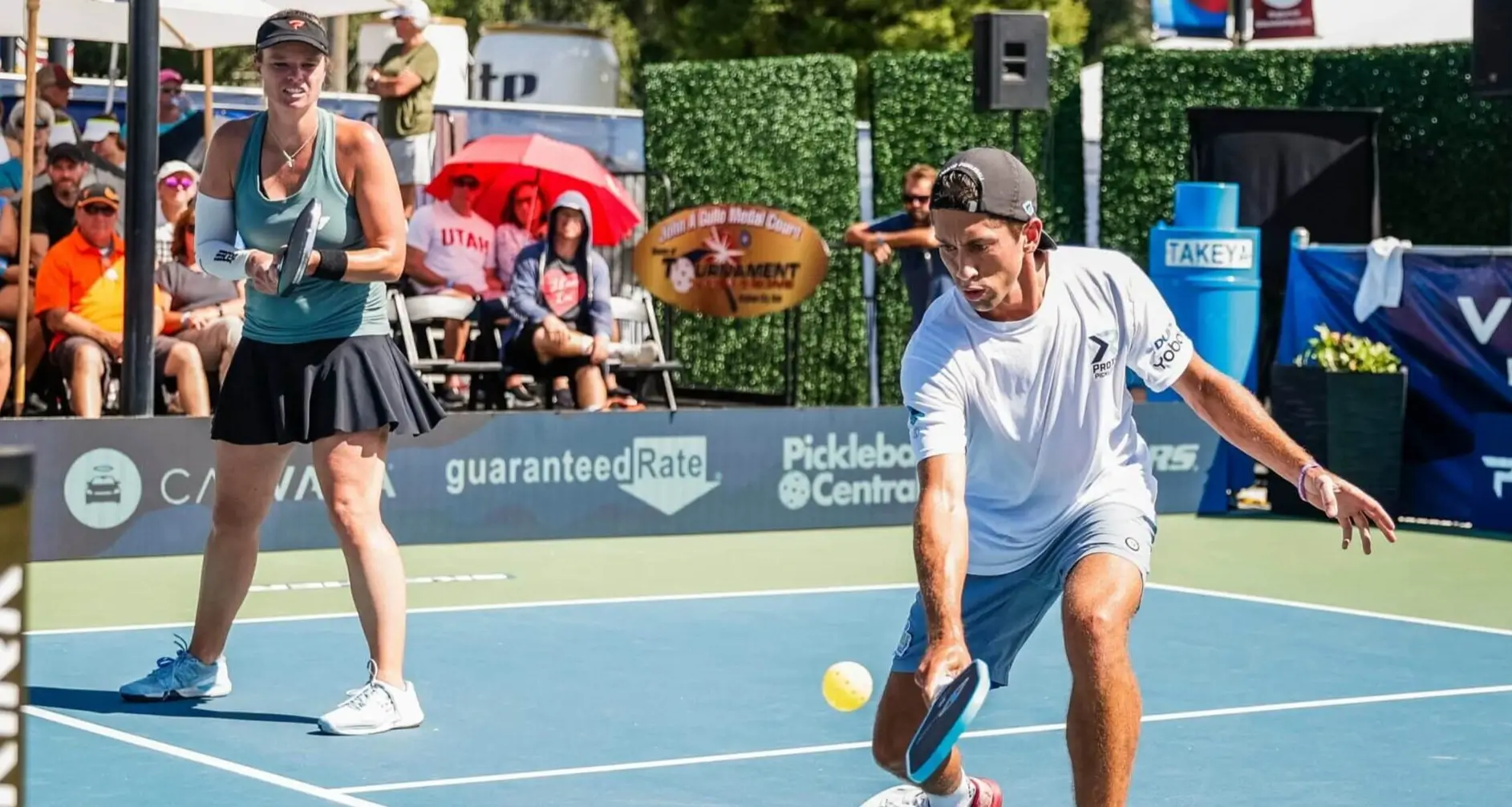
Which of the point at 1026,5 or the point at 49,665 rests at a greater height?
the point at 1026,5

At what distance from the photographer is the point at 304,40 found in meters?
6.36

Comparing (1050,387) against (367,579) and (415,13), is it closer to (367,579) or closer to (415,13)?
(367,579)

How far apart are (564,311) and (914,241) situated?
2.26 meters

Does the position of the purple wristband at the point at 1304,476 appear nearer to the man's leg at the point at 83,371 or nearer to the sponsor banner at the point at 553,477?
the sponsor banner at the point at 553,477

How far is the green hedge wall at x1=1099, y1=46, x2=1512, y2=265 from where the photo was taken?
18.4 metres

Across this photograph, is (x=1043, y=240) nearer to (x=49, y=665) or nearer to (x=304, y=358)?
(x=304, y=358)

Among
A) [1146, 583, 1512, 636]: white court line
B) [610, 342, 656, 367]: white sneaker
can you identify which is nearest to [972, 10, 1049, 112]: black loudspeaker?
[610, 342, 656, 367]: white sneaker

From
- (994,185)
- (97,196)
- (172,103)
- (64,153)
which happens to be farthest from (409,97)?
(994,185)

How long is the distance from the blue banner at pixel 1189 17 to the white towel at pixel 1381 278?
1151 cm

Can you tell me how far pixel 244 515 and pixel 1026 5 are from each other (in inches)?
1057

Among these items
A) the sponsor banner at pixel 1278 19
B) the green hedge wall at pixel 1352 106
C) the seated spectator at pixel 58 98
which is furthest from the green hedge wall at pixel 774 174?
the sponsor banner at pixel 1278 19

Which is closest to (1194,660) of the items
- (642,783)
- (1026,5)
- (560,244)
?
(642,783)

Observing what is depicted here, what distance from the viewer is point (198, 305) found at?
40.0 feet

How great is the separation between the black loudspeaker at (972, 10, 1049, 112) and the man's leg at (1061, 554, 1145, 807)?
34.8 feet
